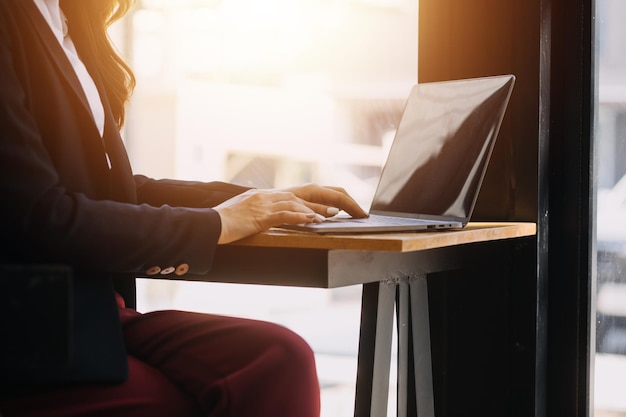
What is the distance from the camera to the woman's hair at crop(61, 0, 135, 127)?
61.2 inches

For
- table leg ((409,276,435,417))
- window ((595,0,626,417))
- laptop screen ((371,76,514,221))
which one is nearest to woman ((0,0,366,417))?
laptop screen ((371,76,514,221))

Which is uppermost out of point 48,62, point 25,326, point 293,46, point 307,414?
point 293,46

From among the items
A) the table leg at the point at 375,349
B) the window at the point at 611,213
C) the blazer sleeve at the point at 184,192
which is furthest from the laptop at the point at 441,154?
the window at the point at 611,213

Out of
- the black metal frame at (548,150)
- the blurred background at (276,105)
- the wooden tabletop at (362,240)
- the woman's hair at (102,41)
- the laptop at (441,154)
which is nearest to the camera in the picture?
the wooden tabletop at (362,240)

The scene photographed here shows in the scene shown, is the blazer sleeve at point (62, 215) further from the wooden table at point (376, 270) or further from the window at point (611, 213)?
the window at point (611, 213)

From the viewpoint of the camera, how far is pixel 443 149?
1543 mm

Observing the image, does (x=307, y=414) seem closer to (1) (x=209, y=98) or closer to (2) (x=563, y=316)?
(2) (x=563, y=316)

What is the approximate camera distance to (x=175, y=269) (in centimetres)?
118

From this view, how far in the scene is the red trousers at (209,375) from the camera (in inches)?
43.4

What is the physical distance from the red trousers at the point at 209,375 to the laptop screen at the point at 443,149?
0.39 m

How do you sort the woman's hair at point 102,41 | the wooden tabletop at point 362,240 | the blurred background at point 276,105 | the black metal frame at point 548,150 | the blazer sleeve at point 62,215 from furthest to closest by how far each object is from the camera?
the blurred background at point 276,105, the black metal frame at point 548,150, the woman's hair at point 102,41, the wooden tabletop at point 362,240, the blazer sleeve at point 62,215

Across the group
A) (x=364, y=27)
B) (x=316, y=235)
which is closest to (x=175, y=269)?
(x=316, y=235)

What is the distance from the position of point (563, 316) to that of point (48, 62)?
131 cm

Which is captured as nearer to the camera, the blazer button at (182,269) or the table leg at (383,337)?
the blazer button at (182,269)
